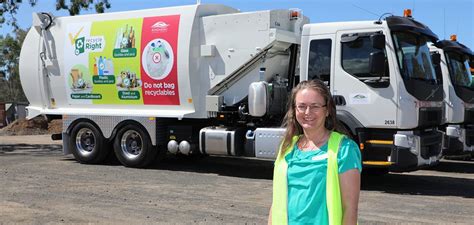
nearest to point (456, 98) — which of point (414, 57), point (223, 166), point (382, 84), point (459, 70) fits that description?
point (459, 70)

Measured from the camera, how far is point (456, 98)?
461 inches

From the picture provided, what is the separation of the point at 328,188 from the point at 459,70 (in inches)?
423

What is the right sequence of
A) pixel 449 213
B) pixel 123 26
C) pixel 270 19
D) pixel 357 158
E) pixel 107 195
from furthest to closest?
1. pixel 123 26
2. pixel 270 19
3. pixel 107 195
4. pixel 449 213
5. pixel 357 158

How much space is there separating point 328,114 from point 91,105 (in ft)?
34.1

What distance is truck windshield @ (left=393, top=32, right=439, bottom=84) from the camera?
352 inches

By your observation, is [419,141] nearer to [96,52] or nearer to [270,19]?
[270,19]

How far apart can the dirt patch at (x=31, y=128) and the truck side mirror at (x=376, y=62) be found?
2176 centimetres

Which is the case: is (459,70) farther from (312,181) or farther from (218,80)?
(312,181)

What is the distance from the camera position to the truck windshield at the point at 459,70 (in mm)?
11836

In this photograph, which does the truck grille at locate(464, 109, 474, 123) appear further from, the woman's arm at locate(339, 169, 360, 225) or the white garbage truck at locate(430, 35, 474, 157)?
the woman's arm at locate(339, 169, 360, 225)

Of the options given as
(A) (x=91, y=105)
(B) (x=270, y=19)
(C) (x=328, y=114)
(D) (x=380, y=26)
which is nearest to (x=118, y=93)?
(A) (x=91, y=105)

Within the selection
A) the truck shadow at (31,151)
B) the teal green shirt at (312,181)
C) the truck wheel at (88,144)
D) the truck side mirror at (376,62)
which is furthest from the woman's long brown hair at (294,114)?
the truck shadow at (31,151)

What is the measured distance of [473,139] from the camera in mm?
11953

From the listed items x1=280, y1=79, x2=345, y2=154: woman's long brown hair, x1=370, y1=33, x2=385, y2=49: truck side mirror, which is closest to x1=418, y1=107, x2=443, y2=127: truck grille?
x1=370, y1=33, x2=385, y2=49: truck side mirror
